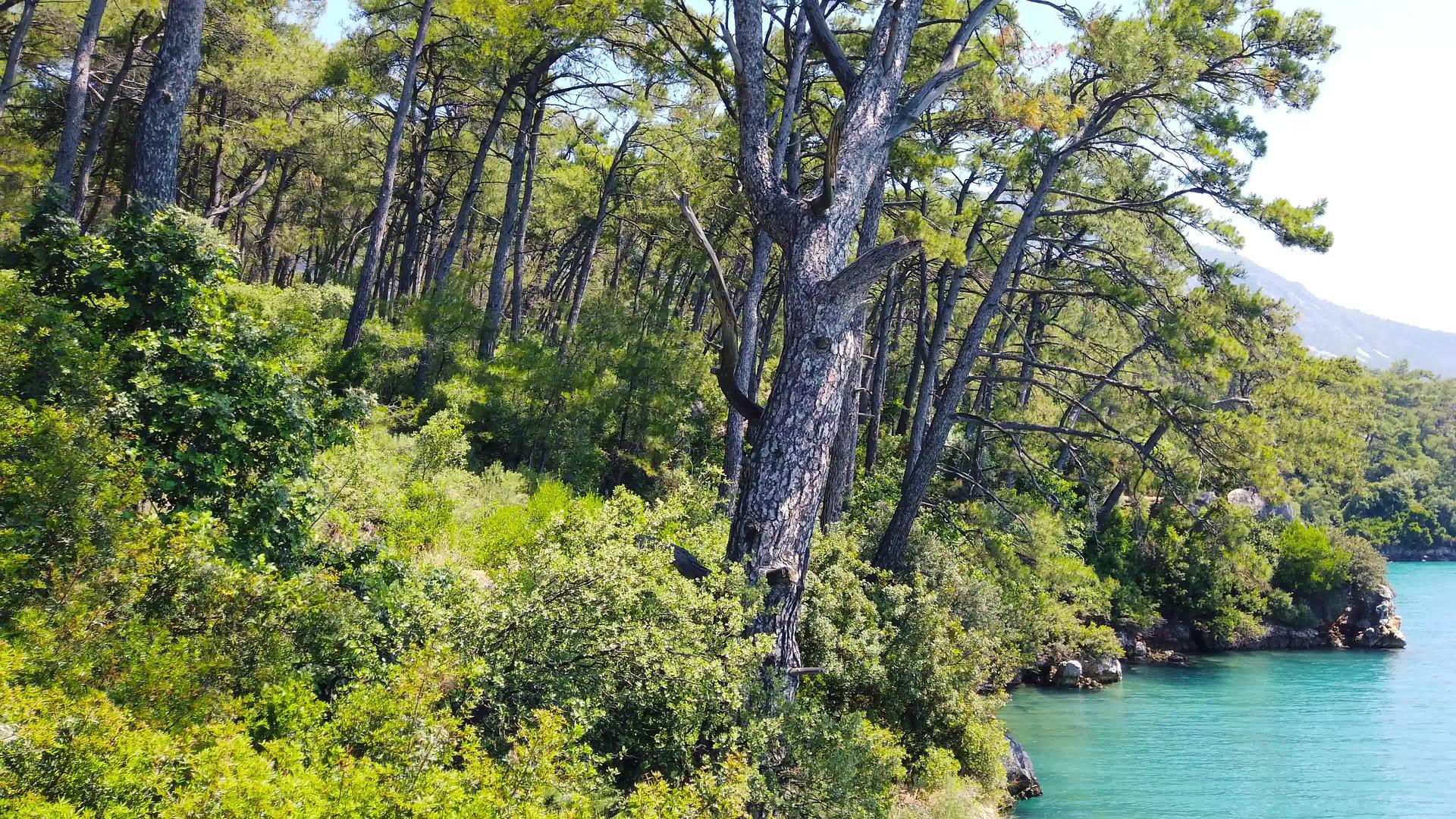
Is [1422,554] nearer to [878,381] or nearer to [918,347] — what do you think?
[878,381]

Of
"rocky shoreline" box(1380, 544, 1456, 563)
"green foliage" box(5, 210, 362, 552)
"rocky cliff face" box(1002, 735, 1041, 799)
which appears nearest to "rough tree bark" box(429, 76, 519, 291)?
"green foliage" box(5, 210, 362, 552)

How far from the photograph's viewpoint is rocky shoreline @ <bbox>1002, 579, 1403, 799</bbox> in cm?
1911

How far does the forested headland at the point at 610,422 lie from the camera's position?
3.72 metres

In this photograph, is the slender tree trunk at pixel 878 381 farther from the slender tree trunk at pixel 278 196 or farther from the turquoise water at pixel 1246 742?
the slender tree trunk at pixel 278 196

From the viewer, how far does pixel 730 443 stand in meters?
13.5

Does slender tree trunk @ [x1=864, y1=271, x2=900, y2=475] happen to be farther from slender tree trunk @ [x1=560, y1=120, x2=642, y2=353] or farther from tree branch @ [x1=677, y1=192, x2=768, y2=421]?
tree branch @ [x1=677, y1=192, x2=768, y2=421]

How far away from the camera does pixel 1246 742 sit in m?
15.5

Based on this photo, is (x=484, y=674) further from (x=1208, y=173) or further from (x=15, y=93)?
(x=15, y=93)

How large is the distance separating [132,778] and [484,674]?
2021mm

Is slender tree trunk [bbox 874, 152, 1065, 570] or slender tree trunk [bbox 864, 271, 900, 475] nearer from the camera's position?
slender tree trunk [bbox 874, 152, 1065, 570]

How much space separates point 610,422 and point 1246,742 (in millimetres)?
13877

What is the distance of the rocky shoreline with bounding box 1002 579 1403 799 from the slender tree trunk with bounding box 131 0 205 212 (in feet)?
61.4

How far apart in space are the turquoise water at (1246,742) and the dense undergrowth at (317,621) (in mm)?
4729

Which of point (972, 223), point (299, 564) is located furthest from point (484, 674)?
point (972, 223)
